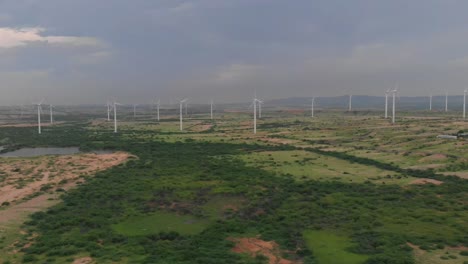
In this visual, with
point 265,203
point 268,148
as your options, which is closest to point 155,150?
point 268,148

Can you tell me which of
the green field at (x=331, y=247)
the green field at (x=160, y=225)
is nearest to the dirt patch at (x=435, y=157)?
the green field at (x=331, y=247)

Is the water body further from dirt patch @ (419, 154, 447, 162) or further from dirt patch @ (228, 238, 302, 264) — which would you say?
dirt patch @ (419, 154, 447, 162)

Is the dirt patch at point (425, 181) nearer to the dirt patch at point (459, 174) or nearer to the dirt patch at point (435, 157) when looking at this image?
the dirt patch at point (459, 174)

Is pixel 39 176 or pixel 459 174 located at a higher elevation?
pixel 459 174

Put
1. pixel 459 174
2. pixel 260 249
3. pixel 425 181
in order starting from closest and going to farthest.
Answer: pixel 260 249, pixel 425 181, pixel 459 174

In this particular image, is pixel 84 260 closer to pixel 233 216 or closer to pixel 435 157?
pixel 233 216

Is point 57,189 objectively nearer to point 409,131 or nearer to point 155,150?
point 155,150

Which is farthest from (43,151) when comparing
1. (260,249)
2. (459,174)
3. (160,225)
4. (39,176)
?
(459,174)

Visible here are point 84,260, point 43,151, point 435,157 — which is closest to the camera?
point 84,260
